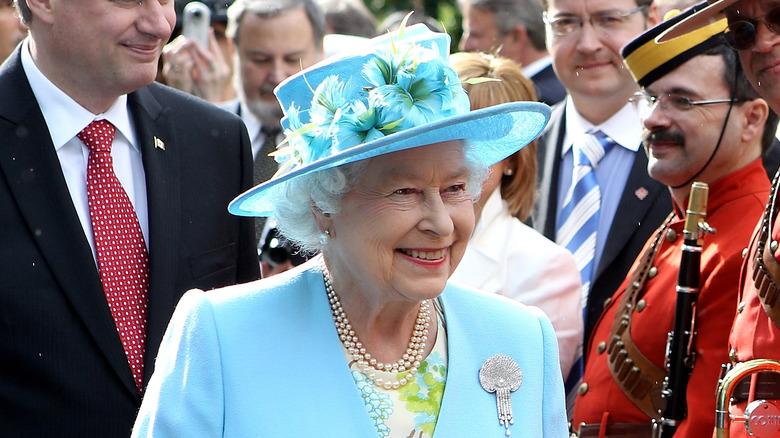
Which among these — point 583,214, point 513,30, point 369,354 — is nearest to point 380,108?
point 369,354

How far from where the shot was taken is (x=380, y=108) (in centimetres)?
250

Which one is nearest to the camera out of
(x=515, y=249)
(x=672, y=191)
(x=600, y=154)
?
(x=672, y=191)

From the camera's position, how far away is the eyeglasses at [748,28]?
3.06m

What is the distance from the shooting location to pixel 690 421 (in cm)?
347

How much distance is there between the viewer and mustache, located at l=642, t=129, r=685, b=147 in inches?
155

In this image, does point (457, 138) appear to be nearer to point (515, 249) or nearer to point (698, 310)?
point (698, 310)

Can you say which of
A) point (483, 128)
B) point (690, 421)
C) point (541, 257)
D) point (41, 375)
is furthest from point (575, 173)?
point (41, 375)

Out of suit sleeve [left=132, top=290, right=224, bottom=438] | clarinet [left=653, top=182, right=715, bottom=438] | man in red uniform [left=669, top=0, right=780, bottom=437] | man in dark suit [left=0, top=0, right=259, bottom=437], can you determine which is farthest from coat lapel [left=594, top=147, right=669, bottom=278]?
suit sleeve [left=132, top=290, right=224, bottom=438]

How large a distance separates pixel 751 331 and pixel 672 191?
1082 millimetres

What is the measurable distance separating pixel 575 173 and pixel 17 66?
2.42 m

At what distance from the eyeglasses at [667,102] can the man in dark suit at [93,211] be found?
4.94 feet

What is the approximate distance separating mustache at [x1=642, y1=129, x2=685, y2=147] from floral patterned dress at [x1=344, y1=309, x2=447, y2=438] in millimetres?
1622

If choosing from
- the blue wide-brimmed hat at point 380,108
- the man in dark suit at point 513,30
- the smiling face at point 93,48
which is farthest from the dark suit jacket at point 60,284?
the man in dark suit at point 513,30

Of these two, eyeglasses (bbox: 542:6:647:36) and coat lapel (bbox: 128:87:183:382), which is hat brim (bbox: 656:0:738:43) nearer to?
eyeglasses (bbox: 542:6:647:36)
